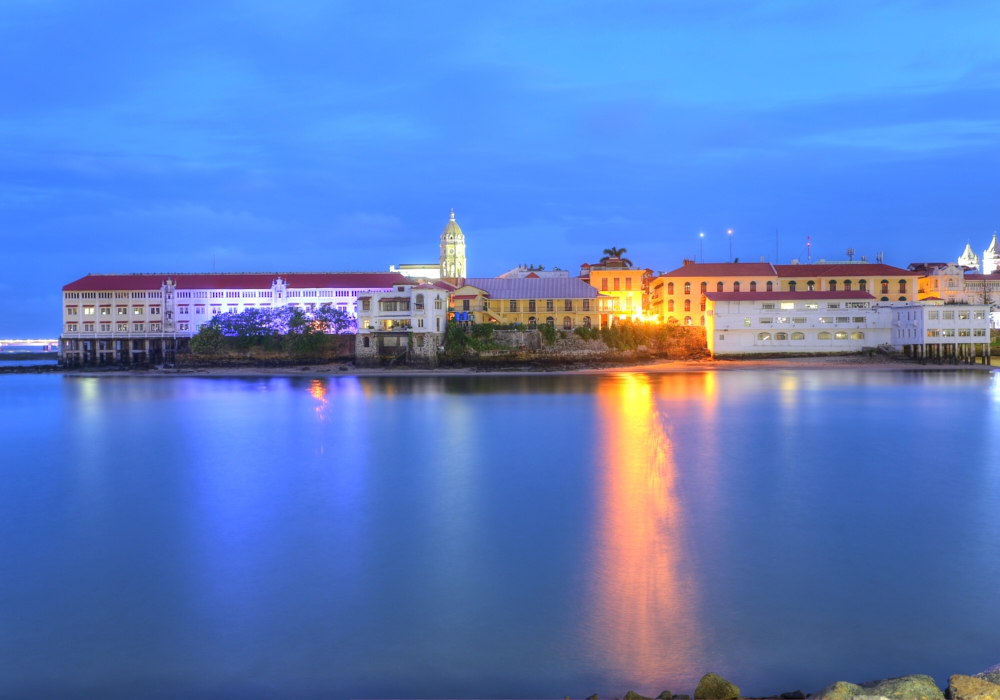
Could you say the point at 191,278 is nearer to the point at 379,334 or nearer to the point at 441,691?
the point at 379,334

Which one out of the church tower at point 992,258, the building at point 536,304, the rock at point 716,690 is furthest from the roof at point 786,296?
the church tower at point 992,258

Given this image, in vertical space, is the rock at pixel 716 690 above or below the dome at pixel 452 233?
below

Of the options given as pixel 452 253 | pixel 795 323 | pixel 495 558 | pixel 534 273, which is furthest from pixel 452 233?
pixel 495 558

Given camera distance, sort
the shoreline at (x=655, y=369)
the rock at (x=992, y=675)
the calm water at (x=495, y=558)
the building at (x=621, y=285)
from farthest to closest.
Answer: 1. the building at (x=621, y=285)
2. the shoreline at (x=655, y=369)
3. the calm water at (x=495, y=558)
4. the rock at (x=992, y=675)

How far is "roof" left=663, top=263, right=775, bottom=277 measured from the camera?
6006cm

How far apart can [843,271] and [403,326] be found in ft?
126

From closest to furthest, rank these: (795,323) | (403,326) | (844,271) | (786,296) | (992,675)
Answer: (992,675) < (403,326) < (786,296) < (795,323) < (844,271)

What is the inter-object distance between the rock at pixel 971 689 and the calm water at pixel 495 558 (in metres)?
1.16

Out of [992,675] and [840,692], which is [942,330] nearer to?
[992,675]

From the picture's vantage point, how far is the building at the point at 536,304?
5394 cm

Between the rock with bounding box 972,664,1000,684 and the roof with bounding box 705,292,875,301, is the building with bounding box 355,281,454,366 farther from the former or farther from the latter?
the rock with bounding box 972,664,1000,684

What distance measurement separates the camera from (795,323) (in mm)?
54156

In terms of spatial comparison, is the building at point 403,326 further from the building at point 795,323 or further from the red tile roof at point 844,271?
the red tile roof at point 844,271

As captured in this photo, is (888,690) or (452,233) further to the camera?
(452,233)
